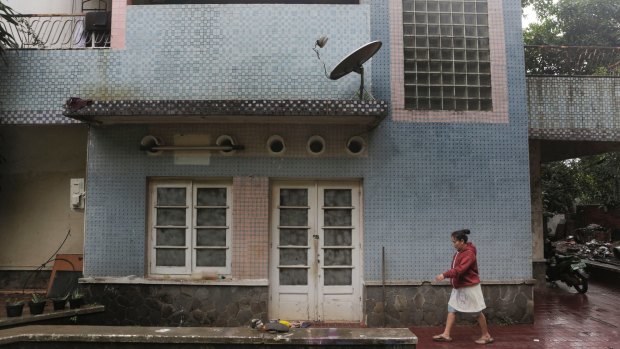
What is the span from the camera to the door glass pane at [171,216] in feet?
27.3

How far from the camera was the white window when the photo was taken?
27.0ft

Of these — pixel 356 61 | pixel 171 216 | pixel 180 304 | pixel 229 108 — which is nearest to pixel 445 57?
pixel 356 61

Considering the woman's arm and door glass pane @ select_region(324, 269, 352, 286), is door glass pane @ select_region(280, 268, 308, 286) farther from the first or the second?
the woman's arm

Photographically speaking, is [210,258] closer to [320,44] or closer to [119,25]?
[320,44]

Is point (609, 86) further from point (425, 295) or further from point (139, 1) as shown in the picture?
point (139, 1)

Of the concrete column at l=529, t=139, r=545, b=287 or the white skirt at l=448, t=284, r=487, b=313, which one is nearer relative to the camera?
the white skirt at l=448, t=284, r=487, b=313

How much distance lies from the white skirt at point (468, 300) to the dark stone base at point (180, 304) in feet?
10.3

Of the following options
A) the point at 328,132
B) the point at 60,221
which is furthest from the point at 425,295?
the point at 60,221

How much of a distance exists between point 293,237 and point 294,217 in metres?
0.36

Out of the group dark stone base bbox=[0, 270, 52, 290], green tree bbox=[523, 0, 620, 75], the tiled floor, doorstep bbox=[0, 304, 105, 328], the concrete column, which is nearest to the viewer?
doorstep bbox=[0, 304, 105, 328]

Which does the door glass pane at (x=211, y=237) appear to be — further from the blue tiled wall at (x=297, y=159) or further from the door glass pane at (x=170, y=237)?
the blue tiled wall at (x=297, y=159)

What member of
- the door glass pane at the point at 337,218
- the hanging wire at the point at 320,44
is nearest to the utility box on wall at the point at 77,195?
the door glass pane at the point at 337,218

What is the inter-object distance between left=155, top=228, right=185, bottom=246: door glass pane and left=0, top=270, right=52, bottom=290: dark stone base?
3020 millimetres

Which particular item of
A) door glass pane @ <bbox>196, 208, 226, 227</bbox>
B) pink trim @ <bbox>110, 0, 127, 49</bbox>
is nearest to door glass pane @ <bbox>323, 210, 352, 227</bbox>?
door glass pane @ <bbox>196, 208, 226, 227</bbox>
